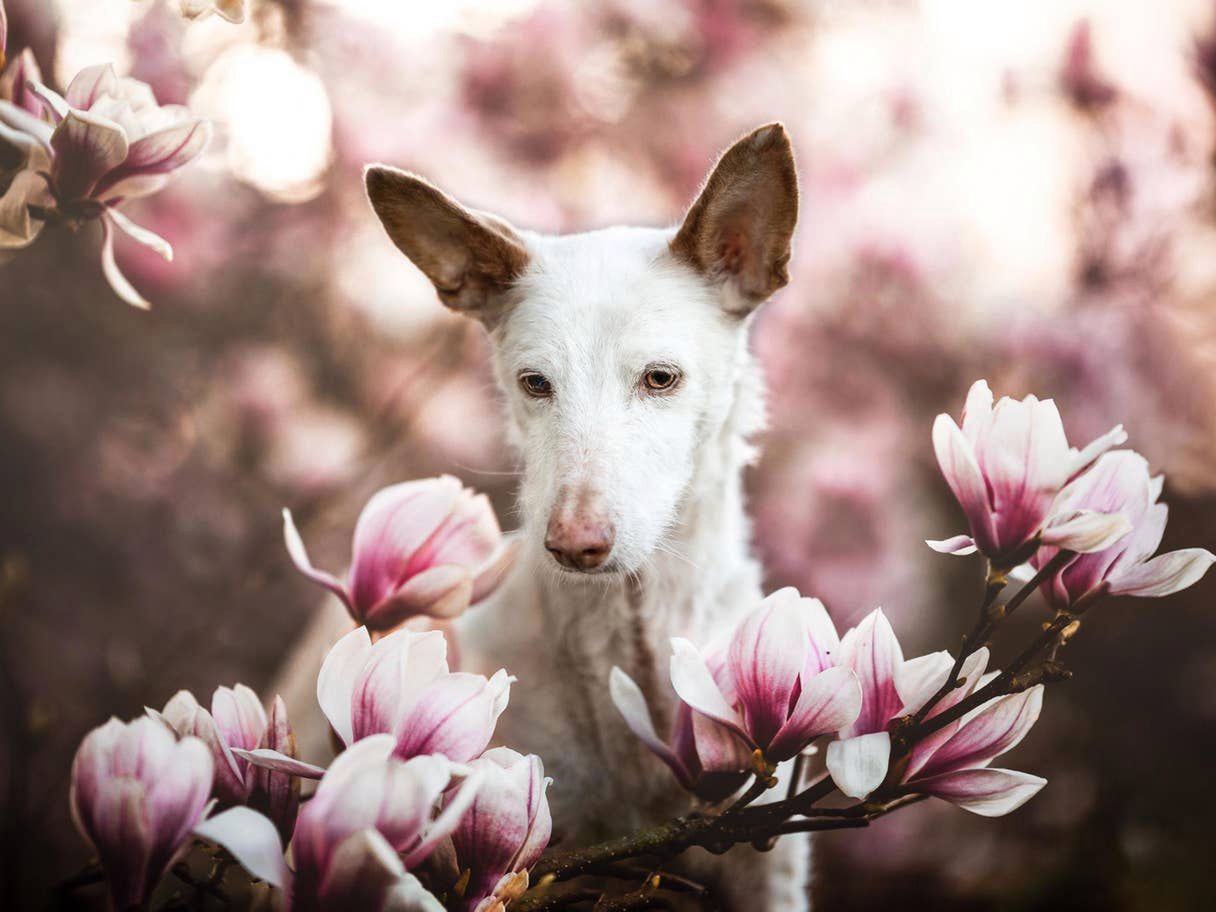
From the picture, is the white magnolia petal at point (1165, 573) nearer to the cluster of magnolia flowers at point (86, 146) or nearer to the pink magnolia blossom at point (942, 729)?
the pink magnolia blossom at point (942, 729)

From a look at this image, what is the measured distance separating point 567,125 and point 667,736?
1.42 m

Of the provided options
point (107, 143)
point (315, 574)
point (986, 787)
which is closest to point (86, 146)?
point (107, 143)

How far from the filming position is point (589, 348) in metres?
1.02

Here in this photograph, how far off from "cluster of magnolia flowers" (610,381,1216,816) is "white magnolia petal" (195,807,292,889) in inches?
10.3

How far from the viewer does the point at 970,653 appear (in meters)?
0.62

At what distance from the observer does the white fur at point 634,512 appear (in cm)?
100

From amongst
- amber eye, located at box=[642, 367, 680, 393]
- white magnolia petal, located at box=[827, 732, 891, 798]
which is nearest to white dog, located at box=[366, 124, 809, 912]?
amber eye, located at box=[642, 367, 680, 393]

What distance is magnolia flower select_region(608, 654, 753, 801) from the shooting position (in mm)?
640

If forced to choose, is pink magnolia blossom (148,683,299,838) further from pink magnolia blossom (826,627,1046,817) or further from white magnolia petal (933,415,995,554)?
white magnolia petal (933,415,995,554)

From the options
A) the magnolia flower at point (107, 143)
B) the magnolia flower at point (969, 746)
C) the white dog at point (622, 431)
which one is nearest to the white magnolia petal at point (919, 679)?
the magnolia flower at point (969, 746)

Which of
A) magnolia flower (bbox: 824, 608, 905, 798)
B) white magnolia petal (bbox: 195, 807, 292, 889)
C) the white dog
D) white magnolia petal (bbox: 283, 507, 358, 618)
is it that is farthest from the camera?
the white dog

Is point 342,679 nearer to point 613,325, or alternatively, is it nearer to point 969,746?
point 969,746

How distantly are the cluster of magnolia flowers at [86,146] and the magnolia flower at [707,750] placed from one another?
0.53 meters

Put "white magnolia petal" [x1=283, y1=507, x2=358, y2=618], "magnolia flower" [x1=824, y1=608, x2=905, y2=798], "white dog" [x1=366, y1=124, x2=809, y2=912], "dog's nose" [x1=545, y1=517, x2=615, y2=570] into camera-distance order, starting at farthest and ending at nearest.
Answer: "white dog" [x1=366, y1=124, x2=809, y2=912]
"dog's nose" [x1=545, y1=517, x2=615, y2=570]
"white magnolia petal" [x1=283, y1=507, x2=358, y2=618]
"magnolia flower" [x1=824, y1=608, x2=905, y2=798]
